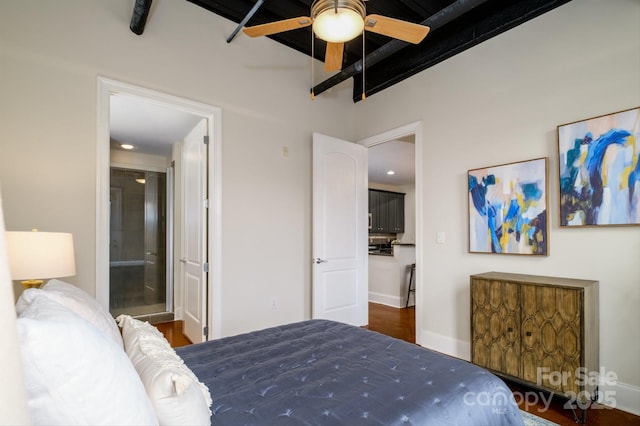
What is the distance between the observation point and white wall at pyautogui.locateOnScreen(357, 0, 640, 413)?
2287mm

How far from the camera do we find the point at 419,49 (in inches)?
137

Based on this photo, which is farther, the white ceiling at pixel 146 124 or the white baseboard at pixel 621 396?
the white ceiling at pixel 146 124

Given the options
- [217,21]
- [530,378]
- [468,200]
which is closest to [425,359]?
[530,378]

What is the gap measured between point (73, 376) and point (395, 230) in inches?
336

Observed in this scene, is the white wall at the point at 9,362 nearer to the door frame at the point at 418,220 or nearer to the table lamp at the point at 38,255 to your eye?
the table lamp at the point at 38,255

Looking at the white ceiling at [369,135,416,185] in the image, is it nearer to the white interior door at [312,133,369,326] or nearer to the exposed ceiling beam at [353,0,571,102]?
the exposed ceiling beam at [353,0,571,102]

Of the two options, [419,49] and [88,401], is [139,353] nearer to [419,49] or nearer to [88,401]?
[88,401]

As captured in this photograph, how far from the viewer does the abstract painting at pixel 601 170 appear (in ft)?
7.29

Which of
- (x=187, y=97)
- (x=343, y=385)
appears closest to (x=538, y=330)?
(x=343, y=385)

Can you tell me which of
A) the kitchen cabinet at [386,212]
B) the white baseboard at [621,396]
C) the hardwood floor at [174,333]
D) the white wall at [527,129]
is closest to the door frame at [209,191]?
the hardwood floor at [174,333]

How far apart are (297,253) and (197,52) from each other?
235 centimetres

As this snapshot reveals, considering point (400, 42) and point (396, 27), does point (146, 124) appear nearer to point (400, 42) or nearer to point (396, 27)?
point (400, 42)

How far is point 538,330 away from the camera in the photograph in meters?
2.32

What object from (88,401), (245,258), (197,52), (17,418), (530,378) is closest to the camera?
(17,418)
